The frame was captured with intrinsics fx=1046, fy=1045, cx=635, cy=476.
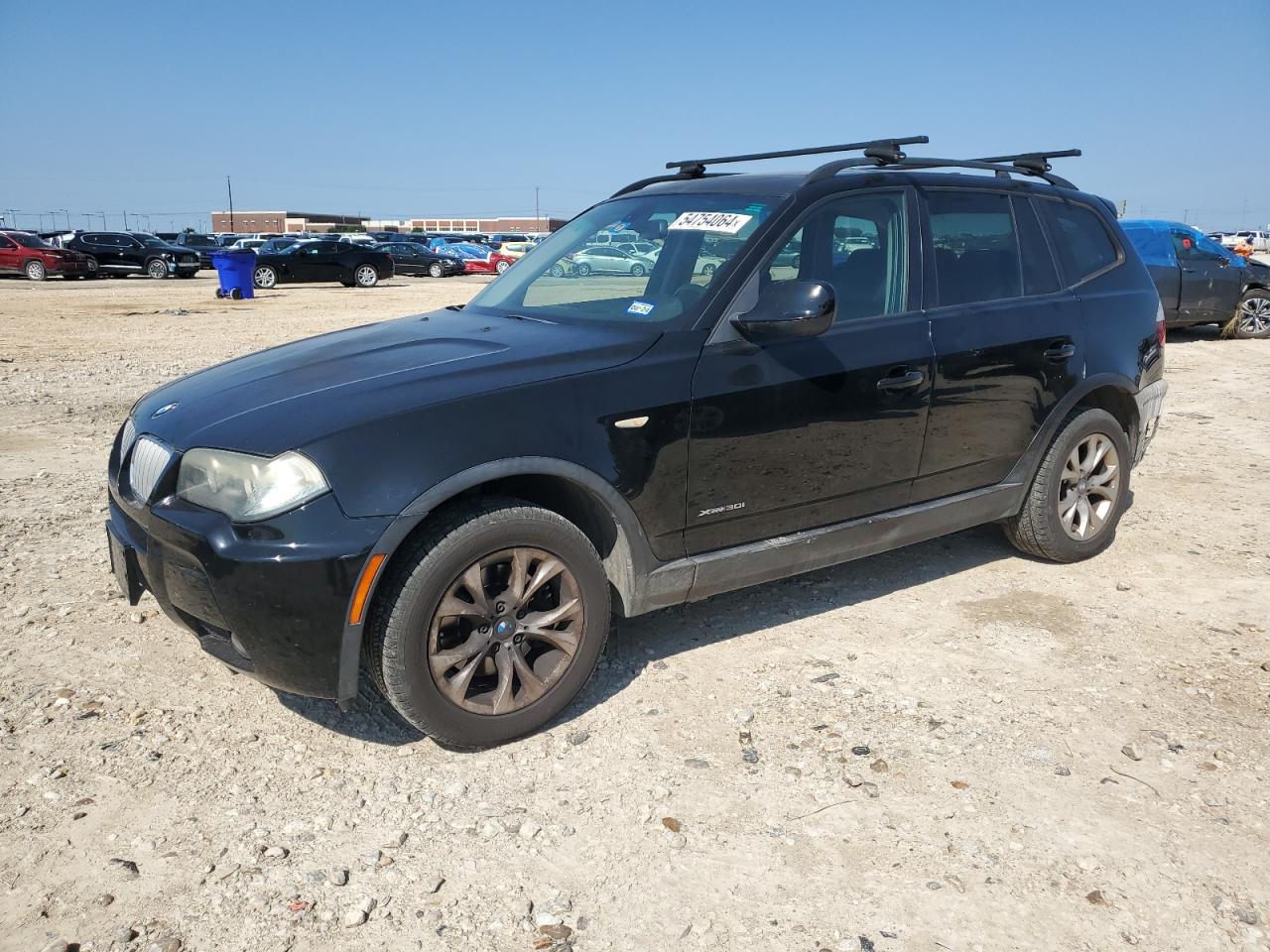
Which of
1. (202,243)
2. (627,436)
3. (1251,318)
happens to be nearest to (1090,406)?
(627,436)

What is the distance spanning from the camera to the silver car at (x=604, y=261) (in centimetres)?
430

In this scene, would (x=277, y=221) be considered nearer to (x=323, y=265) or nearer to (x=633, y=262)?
(x=323, y=265)

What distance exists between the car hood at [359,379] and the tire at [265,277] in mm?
26224

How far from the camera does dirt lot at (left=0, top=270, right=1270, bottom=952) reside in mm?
2637

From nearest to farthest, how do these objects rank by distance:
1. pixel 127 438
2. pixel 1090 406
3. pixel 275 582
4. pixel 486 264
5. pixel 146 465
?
pixel 275 582, pixel 146 465, pixel 127 438, pixel 1090 406, pixel 486 264

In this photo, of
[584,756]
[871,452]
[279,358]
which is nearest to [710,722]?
[584,756]

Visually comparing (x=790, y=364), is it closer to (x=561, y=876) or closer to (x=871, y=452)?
(x=871, y=452)

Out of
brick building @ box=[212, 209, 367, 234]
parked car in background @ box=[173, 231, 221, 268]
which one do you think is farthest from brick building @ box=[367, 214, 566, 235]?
parked car in background @ box=[173, 231, 221, 268]

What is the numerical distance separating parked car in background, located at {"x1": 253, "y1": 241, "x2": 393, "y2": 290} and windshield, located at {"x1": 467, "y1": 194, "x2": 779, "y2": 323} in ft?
85.3

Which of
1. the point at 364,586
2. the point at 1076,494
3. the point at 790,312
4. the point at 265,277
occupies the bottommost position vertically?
the point at 265,277

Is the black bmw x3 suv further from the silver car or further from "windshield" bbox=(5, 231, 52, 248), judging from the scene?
"windshield" bbox=(5, 231, 52, 248)

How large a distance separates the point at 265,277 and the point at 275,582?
91.2ft

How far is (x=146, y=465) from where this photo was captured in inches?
137

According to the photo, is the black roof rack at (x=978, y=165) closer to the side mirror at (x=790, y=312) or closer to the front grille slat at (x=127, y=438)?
the side mirror at (x=790, y=312)
